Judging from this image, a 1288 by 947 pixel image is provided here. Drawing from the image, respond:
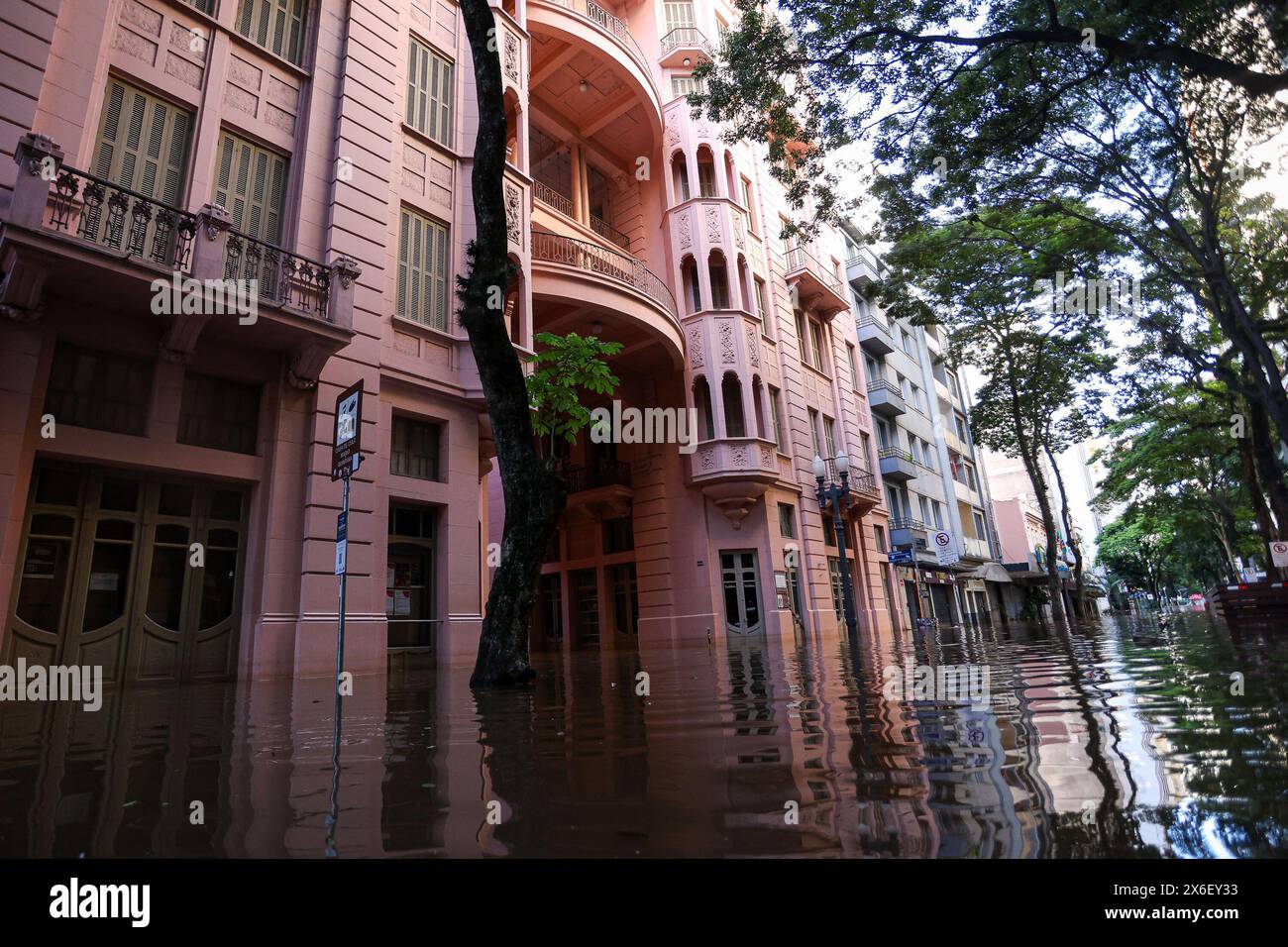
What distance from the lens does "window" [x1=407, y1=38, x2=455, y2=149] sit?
14.1m

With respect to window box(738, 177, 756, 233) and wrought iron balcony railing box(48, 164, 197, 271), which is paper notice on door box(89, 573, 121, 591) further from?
window box(738, 177, 756, 233)

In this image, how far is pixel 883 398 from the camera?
32312mm

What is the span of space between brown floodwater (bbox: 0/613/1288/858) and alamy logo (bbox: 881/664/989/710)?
0.06 metres

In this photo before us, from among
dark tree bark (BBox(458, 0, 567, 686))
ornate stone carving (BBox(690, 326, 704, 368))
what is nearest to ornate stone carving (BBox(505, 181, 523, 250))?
dark tree bark (BBox(458, 0, 567, 686))

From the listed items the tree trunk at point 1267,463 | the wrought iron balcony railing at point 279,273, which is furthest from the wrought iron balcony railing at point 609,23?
the tree trunk at point 1267,463

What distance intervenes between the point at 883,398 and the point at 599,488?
16.5m

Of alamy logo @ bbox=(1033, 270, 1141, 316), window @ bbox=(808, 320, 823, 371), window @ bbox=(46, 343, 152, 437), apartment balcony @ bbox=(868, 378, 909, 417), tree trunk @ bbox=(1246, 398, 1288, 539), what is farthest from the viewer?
apartment balcony @ bbox=(868, 378, 909, 417)

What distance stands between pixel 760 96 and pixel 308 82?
26.9 feet

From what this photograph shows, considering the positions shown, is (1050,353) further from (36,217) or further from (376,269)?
(36,217)

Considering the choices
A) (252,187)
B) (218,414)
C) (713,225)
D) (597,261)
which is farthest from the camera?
(713,225)

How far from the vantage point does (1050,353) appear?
2231cm

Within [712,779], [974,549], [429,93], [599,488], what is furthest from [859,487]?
[712,779]

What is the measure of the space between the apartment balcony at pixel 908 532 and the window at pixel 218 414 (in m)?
25.7

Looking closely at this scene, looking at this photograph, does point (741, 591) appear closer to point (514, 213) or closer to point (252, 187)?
point (514, 213)
